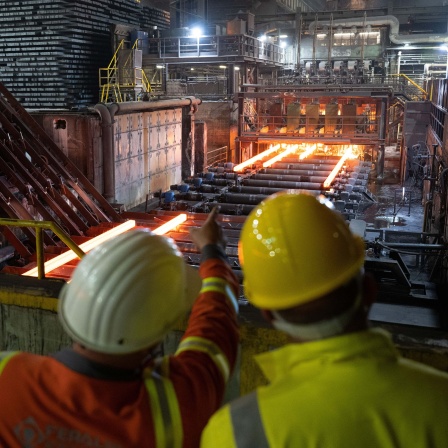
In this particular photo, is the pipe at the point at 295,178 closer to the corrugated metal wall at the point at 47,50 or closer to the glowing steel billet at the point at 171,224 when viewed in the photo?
the glowing steel billet at the point at 171,224

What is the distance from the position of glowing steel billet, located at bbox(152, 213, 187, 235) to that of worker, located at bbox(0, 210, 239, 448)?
5817mm

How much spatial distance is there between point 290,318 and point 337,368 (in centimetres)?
18

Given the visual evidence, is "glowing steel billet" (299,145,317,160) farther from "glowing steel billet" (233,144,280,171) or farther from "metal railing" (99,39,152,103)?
"metal railing" (99,39,152,103)

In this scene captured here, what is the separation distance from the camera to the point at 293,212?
1.35 meters

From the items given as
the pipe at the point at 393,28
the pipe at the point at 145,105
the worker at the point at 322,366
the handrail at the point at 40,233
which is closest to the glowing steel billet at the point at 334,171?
the pipe at the point at 145,105

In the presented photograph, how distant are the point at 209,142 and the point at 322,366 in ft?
62.4

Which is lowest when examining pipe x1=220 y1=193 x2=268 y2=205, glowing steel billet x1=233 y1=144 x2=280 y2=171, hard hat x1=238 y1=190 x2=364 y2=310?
pipe x1=220 y1=193 x2=268 y2=205

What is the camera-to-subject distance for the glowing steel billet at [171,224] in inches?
295

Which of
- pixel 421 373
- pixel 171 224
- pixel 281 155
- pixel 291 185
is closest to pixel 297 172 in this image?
pixel 291 185

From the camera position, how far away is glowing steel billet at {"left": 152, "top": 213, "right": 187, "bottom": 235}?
295 inches

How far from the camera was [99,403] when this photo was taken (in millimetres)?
1316

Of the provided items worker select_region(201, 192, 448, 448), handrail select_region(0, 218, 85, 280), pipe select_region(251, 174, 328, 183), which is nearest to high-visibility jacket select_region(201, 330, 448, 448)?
worker select_region(201, 192, 448, 448)

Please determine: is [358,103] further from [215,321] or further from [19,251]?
[215,321]

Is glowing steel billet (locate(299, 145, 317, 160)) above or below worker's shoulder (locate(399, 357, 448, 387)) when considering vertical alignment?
below
